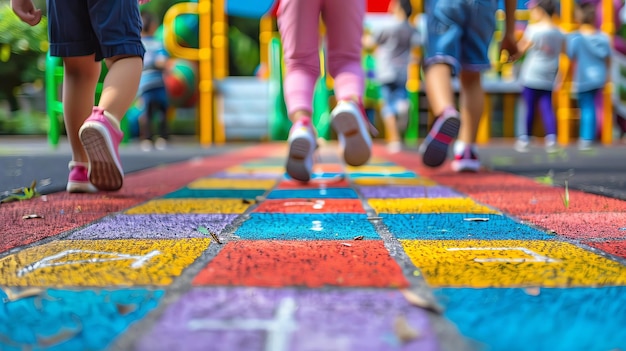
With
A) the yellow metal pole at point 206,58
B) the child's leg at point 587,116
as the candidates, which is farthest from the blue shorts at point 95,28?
the child's leg at point 587,116

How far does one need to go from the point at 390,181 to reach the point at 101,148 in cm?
120

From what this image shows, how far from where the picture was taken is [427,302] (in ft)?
2.54

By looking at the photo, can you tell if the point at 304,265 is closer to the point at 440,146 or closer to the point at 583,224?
the point at 583,224

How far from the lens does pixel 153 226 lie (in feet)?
4.67

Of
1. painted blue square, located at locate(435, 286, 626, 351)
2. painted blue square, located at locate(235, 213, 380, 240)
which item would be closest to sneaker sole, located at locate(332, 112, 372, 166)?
painted blue square, located at locate(235, 213, 380, 240)

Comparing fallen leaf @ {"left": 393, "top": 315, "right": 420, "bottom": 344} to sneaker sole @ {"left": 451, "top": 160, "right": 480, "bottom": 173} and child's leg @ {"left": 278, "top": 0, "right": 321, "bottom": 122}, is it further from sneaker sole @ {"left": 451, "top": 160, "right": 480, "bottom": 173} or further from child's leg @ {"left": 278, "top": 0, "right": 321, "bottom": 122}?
sneaker sole @ {"left": 451, "top": 160, "right": 480, "bottom": 173}

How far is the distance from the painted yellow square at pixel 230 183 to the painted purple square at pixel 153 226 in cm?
80

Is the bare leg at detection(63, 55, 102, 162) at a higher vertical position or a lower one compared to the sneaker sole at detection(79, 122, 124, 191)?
higher

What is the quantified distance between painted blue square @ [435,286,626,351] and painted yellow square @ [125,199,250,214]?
970mm

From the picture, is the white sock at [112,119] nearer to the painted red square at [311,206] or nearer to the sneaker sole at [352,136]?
the painted red square at [311,206]

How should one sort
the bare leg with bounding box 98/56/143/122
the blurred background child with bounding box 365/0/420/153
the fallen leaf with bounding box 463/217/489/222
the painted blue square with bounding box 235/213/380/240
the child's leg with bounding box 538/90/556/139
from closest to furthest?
the painted blue square with bounding box 235/213/380/240 < the fallen leaf with bounding box 463/217/489/222 < the bare leg with bounding box 98/56/143/122 < the blurred background child with bounding box 365/0/420/153 < the child's leg with bounding box 538/90/556/139

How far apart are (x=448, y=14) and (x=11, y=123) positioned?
27.0 feet

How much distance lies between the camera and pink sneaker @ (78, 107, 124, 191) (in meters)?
1.80

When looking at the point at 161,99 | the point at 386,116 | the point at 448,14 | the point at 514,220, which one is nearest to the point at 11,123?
the point at 161,99
